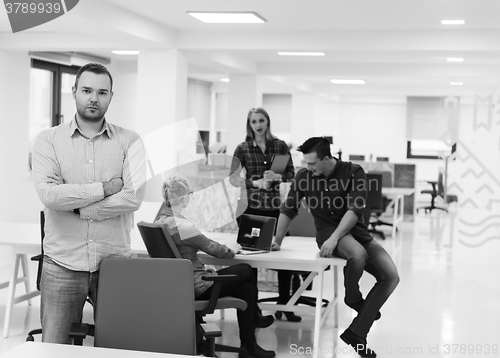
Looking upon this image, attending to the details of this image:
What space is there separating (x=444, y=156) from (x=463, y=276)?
10.1 meters

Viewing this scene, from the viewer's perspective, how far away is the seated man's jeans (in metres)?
2.79

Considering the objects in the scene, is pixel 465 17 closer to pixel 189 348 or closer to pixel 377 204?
pixel 377 204

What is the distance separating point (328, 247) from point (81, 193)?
201 centimetres

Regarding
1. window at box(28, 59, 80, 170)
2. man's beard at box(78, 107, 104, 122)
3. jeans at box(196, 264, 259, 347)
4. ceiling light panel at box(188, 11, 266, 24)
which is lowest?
jeans at box(196, 264, 259, 347)

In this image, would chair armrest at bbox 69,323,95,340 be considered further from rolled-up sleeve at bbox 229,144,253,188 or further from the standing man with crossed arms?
rolled-up sleeve at bbox 229,144,253,188

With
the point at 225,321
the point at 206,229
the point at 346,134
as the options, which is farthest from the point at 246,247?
the point at 346,134

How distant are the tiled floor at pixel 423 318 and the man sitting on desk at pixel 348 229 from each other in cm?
39

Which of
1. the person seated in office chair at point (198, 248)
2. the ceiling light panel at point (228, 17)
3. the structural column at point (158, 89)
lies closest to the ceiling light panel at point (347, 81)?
the structural column at point (158, 89)

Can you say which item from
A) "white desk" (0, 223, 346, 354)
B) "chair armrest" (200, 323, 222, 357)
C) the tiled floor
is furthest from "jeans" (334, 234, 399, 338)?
"chair armrest" (200, 323, 222, 357)

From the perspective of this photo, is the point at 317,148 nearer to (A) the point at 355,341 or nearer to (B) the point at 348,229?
(B) the point at 348,229

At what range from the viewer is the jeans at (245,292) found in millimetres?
4203

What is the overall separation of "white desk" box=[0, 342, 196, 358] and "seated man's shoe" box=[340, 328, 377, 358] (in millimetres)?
2410

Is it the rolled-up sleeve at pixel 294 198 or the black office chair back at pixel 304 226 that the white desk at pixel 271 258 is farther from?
the black office chair back at pixel 304 226

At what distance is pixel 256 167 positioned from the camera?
5410 millimetres
